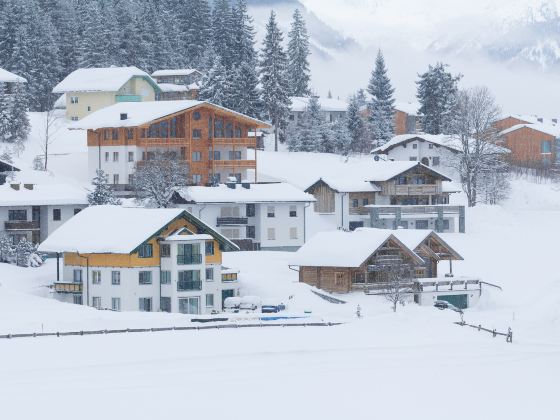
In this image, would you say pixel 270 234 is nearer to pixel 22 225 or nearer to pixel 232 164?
pixel 232 164

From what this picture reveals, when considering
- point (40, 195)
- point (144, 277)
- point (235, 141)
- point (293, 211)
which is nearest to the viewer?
point (144, 277)

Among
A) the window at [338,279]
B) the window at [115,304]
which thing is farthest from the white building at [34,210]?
the window at [338,279]

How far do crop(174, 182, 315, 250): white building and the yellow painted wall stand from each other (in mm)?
15987

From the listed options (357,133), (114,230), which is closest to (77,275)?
(114,230)

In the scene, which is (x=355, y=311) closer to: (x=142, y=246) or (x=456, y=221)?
(x=142, y=246)

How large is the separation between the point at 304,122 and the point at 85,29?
29.5m

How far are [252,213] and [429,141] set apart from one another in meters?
35.5

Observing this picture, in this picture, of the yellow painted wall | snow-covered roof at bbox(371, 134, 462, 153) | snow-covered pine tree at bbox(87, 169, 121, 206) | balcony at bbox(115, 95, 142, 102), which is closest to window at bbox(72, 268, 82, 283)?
the yellow painted wall

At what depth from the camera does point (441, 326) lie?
64438 mm

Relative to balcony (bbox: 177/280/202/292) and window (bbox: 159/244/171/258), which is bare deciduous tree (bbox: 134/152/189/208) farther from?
balcony (bbox: 177/280/202/292)

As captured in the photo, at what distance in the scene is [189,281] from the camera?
71438mm

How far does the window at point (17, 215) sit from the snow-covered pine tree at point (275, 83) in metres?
47.3

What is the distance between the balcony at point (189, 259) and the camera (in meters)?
71.2

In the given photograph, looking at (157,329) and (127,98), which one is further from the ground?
(127,98)
